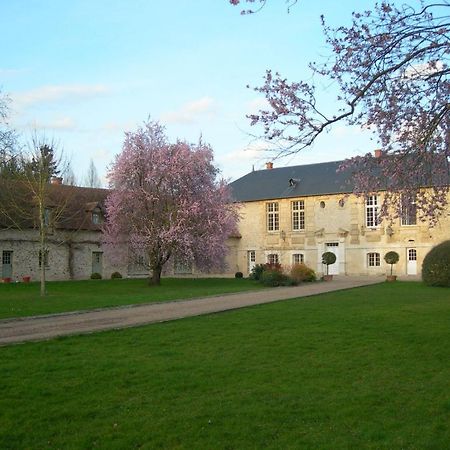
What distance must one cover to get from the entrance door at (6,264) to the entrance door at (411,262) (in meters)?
25.2

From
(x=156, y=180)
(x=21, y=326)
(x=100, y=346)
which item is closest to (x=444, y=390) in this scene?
(x=100, y=346)

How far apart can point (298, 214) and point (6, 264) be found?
20.7m

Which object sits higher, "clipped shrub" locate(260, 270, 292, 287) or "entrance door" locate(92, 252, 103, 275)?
"entrance door" locate(92, 252, 103, 275)

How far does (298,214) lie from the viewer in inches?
1694

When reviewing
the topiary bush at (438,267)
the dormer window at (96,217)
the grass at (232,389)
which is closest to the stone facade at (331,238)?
the dormer window at (96,217)

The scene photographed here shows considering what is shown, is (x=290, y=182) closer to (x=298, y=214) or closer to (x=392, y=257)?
(x=298, y=214)

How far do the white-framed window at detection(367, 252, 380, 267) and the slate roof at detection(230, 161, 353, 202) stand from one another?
495cm

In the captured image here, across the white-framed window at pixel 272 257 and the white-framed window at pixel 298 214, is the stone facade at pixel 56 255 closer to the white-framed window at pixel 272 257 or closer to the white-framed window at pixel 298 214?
the white-framed window at pixel 272 257

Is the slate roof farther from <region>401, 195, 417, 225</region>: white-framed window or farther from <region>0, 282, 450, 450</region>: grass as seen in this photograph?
<region>0, 282, 450, 450</region>: grass

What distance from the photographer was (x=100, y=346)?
9.89m

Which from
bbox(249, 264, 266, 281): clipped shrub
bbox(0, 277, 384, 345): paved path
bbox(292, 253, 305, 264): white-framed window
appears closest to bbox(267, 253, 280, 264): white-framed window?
bbox(292, 253, 305, 264): white-framed window

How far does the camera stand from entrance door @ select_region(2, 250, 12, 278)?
3428 centimetres

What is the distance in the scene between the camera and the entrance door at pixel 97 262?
1531 inches

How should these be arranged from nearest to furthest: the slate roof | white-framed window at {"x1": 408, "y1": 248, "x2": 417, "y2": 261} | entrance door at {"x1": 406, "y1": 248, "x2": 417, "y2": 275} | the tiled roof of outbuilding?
the tiled roof of outbuilding < entrance door at {"x1": 406, "y1": 248, "x2": 417, "y2": 275} < white-framed window at {"x1": 408, "y1": 248, "x2": 417, "y2": 261} < the slate roof
